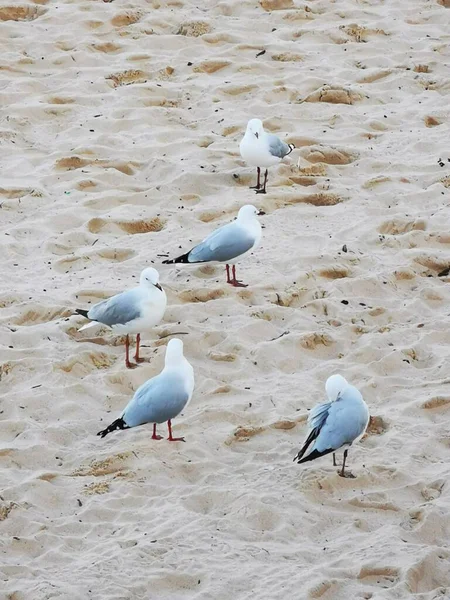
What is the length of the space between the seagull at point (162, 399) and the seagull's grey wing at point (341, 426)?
25.2 inches

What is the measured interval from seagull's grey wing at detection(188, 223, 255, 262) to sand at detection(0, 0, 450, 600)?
172 millimetres

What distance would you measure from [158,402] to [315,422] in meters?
0.66

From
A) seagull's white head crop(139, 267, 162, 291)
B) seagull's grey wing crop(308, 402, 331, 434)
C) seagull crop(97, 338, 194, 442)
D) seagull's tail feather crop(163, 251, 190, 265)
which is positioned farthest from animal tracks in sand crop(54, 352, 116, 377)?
seagull's grey wing crop(308, 402, 331, 434)

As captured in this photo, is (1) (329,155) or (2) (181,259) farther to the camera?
(1) (329,155)

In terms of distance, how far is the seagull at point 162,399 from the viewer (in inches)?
198

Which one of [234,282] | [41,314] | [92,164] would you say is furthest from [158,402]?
[92,164]

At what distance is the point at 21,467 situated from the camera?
4.96 metres

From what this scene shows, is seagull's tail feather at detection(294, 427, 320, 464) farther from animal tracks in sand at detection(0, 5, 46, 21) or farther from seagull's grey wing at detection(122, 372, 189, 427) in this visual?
animal tracks in sand at detection(0, 5, 46, 21)

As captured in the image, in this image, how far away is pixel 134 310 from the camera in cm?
569

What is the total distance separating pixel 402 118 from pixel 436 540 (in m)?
4.50

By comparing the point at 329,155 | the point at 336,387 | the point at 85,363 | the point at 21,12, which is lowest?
the point at 85,363

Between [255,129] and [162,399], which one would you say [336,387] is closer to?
[162,399]

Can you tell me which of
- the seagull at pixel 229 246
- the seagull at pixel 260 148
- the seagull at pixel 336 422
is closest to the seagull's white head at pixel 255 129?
the seagull at pixel 260 148

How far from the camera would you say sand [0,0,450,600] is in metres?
4.46
